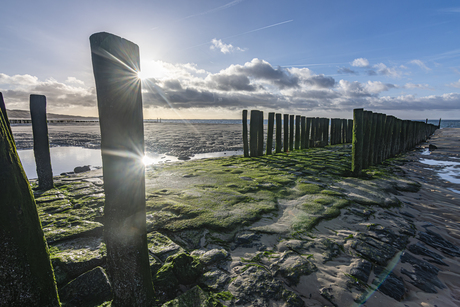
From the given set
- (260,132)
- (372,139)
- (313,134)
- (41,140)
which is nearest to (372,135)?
(372,139)

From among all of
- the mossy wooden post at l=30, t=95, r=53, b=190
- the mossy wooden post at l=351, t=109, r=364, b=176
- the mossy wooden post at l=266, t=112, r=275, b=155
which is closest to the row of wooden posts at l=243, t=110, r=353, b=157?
the mossy wooden post at l=266, t=112, r=275, b=155

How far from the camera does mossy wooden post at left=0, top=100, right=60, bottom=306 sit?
1.29 m

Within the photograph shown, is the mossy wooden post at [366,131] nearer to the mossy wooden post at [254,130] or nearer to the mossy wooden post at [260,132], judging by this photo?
the mossy wooden post at [260,132]

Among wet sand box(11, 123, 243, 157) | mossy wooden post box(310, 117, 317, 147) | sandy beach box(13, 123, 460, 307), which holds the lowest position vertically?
sandy beach box(13, 123, 460, 307)

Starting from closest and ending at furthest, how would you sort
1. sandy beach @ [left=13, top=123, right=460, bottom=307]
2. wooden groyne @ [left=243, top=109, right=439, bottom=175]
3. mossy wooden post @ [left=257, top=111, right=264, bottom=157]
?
sandy beach @ [left=13, top=123, right=460, bottom=307], wooden groyne @ [left=243, top=109, right=439, bottom=175], mossy wooden post @ [left=257, top=111, right=264, bottom=157]

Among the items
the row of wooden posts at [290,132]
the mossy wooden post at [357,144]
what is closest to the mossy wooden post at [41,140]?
the row of wooden posts at [290,132]

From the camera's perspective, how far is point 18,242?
1326 millimetres

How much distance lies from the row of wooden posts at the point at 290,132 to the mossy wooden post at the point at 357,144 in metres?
3.02

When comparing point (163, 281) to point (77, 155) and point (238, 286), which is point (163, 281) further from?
point (77, 155)

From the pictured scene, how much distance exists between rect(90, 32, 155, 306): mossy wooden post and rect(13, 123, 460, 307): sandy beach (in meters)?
0.38

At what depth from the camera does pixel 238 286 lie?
6.94 ft

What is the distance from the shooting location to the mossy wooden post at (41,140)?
15.7ft

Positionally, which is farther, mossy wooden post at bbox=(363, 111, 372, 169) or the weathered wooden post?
the weathered wooden post

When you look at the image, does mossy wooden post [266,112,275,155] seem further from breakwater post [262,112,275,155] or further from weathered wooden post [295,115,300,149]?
weathered wooden post [295,115,300,149]
